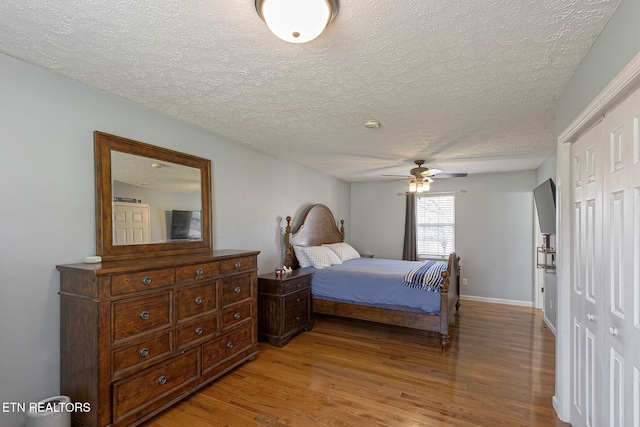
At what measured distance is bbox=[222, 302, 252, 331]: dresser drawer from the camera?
9.18 ft

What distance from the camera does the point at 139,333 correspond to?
2100 millimetres

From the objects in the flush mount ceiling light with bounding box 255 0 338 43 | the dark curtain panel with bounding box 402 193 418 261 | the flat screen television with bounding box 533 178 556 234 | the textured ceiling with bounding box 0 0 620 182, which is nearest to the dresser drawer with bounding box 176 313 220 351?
the textured ceiling with bounding box 0 0 620 182

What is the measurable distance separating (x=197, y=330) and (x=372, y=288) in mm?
2183

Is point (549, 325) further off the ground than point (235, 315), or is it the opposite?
point (235, 315)

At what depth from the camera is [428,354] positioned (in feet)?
11.0

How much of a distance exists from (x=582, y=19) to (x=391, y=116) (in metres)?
1.44

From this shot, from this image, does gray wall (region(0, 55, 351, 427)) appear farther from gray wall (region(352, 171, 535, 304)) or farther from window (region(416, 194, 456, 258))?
gray wall (region(352, 171, 535, 304))

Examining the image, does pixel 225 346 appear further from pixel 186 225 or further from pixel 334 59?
pixel 334 59

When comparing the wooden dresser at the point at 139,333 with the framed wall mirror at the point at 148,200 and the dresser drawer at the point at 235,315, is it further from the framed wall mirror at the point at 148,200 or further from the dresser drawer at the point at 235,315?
the framed wall mirror at the point at 148,200

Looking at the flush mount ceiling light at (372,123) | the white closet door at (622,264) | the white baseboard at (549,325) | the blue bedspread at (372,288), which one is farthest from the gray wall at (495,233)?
the white closet door at (622,264)

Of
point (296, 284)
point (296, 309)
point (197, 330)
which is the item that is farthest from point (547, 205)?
point (197, 330)

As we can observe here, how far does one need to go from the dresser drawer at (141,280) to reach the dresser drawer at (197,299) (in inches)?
6.6

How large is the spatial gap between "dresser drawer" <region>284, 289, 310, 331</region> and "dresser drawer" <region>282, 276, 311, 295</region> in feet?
0.20

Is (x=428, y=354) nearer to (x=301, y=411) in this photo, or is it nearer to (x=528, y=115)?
(x=301, y=411)
